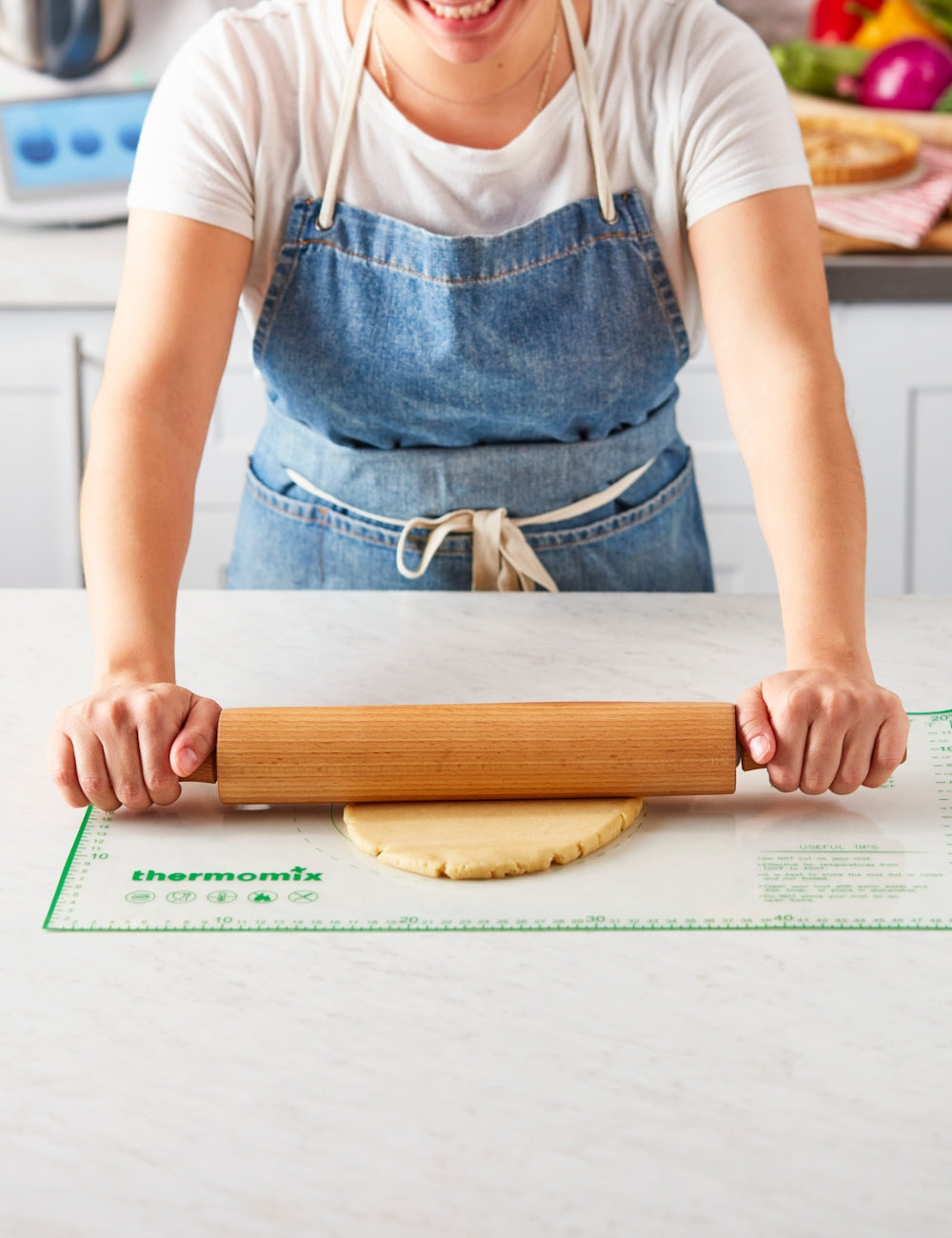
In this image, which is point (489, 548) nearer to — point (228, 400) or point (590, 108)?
point (590, 108)

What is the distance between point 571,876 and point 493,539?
522 mm

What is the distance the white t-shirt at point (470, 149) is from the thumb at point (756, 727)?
0.46 m

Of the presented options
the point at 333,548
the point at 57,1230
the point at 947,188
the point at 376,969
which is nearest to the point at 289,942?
the point at 376,969

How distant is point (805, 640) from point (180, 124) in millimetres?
639

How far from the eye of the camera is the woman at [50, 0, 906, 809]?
1.02m

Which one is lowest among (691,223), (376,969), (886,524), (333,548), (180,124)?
(886,524)

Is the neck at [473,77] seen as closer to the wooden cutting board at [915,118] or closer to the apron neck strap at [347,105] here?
the apron neck strap at [347,105]

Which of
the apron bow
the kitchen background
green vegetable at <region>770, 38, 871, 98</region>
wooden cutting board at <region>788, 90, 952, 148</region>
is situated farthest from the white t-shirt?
green vegetable at <region>770, 38, 871, 98</region>

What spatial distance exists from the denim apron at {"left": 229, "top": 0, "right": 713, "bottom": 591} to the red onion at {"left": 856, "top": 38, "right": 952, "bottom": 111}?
1.35m

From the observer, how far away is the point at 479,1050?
25.2 inches

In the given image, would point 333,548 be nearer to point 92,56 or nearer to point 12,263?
point 12,263

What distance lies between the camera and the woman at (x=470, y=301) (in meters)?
1.02

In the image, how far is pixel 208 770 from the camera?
2.77ft

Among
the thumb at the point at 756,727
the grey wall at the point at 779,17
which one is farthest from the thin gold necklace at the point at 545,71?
the grey wall at the point at 779,17
